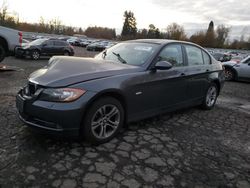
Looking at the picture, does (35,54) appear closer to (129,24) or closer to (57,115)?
(57,115)

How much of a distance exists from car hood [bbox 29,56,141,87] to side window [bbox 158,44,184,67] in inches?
28.2

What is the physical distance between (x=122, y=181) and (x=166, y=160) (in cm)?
83

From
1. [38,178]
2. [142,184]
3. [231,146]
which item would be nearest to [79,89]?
[38,178]

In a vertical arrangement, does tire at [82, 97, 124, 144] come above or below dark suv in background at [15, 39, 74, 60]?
above

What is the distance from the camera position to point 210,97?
6.38 metres

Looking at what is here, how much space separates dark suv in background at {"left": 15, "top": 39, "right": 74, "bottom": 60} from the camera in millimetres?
16834

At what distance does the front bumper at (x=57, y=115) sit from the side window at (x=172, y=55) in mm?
1796

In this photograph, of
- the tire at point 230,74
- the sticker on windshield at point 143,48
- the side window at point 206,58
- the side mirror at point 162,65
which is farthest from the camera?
the tire at point 230,74

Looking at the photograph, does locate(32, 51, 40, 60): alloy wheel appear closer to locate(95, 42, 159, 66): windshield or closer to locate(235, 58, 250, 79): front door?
locate(235, 58, 250, 79): front door

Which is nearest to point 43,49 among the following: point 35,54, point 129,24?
point 35,54

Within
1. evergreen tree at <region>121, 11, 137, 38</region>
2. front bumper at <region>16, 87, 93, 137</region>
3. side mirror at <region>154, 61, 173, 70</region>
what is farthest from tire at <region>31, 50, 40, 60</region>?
evergreen tree at <region>121, 11, 137, 38</region>

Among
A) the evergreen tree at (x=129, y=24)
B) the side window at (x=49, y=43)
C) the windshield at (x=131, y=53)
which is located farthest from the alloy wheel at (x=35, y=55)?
the evergreen tree at (x=129, y=24)

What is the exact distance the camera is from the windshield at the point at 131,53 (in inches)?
180

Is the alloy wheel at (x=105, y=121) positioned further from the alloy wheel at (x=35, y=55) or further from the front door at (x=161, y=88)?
the alloy wheel at (x=35, y=55)
